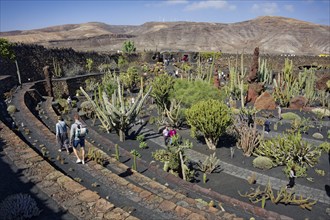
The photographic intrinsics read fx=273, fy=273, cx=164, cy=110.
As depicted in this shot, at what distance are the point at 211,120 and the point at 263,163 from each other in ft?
9.65

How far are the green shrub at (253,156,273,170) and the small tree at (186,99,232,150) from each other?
222 centimetres

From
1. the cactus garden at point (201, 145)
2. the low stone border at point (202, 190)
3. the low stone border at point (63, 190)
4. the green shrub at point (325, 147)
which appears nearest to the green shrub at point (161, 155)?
the cactus garden at point (201, 145)

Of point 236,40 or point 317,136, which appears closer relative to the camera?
point 317,136

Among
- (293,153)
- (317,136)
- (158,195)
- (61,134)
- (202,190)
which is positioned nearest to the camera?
(158,195)

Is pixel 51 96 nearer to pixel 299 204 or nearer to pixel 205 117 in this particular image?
pixel 205 117

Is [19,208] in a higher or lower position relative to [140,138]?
higher

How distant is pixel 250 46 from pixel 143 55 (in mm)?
38982

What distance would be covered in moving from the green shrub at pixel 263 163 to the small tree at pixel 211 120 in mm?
2220

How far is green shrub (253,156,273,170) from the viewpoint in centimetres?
1104

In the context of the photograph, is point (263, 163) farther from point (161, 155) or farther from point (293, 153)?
point (161, 155)

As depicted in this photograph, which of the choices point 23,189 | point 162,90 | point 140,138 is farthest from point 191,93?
point 23,189

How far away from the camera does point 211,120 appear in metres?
12.6

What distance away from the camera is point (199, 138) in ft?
47.3

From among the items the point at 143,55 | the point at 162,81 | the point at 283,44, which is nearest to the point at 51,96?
the point at 162,81
